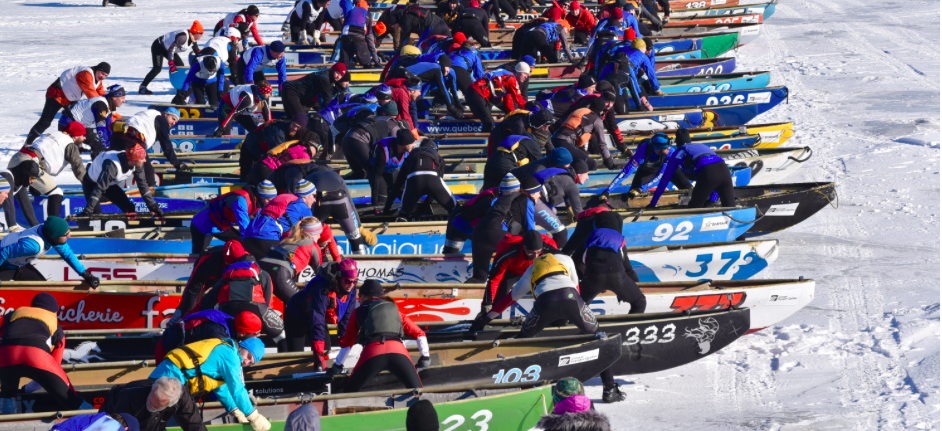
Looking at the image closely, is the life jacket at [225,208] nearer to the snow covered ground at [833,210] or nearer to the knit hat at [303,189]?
the knit hat at [303,189]

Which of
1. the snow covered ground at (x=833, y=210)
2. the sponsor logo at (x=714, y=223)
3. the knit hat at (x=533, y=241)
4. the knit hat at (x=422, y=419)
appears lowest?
the snow covered ground at (x=833, y=210)

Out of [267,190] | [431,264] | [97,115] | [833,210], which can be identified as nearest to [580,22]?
[833,210]

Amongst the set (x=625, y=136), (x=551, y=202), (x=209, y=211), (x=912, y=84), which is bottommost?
(x=912, y=84)

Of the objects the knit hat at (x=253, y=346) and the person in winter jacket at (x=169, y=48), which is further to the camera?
the person in winter jacket at (x=169, y=48)

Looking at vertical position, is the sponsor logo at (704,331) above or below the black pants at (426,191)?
below

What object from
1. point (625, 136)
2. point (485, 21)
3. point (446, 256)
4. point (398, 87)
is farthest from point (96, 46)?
point (446, 256)

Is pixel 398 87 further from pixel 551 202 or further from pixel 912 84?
pixel 912 84

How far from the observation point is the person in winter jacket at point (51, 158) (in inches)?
442

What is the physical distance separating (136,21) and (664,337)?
79.2 ft

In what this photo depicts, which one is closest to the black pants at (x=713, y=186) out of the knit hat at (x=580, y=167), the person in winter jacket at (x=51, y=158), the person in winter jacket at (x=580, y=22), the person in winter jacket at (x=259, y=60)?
the knit hat at (x=580, y=167)

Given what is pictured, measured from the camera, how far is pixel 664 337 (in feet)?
26.7

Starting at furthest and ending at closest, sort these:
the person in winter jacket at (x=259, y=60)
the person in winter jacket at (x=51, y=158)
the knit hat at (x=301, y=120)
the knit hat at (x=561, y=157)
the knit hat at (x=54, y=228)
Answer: the person in winter jacket at (x=259, y=60) < the knit hat at (x=301, y=120) < the person in winter jacket at (x=51, y=158) < the knit hat at (x=561, y=157) < the knit hat at (x=54, y=228)

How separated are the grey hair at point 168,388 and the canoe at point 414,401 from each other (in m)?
1.10

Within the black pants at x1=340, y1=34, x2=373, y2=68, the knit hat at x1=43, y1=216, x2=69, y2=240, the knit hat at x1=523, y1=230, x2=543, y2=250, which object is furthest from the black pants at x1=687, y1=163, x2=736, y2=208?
the black pants at x1=340, y1=34, x2=373, y2=68
